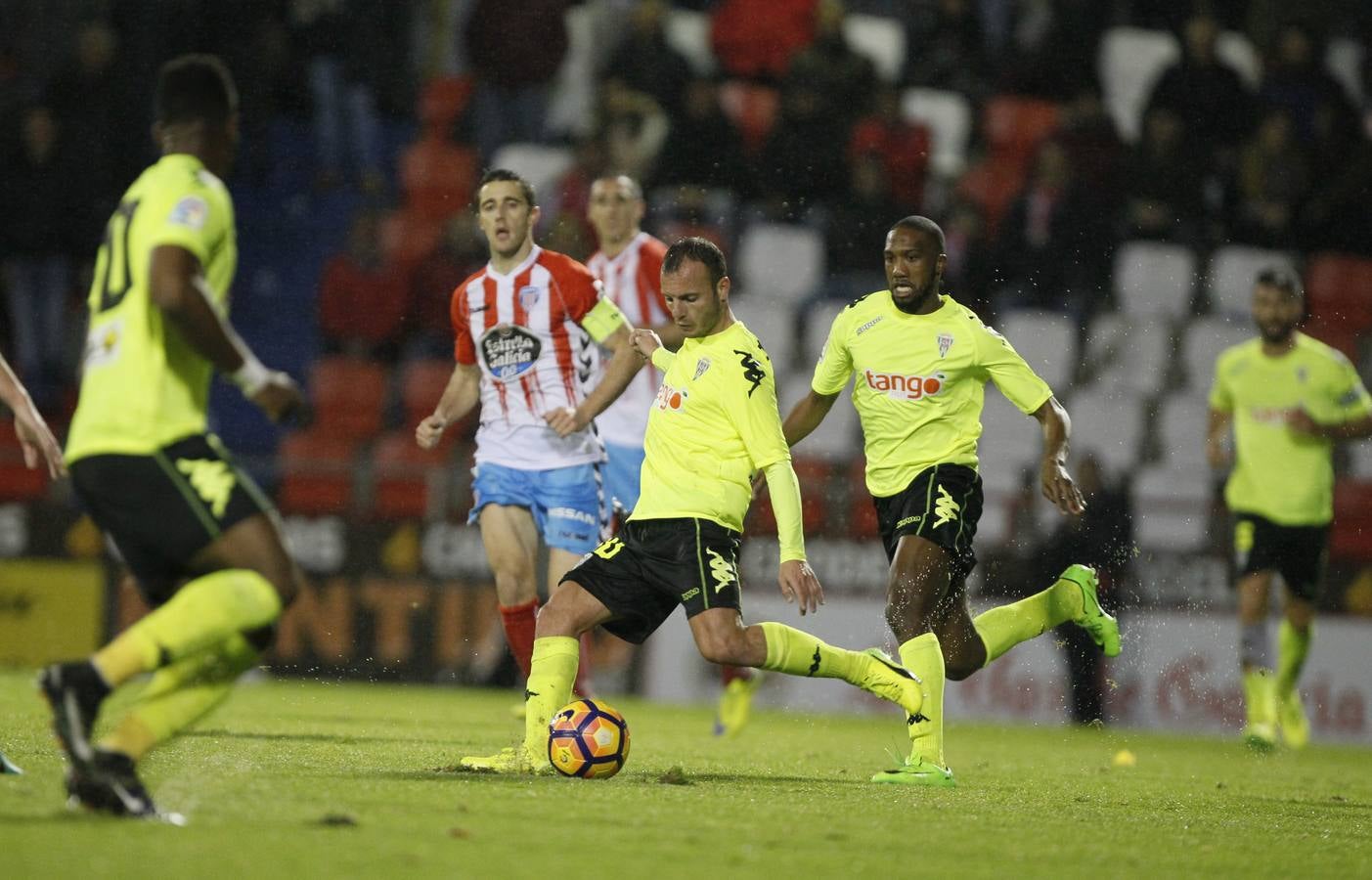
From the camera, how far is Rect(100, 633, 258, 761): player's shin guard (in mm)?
A: 5020

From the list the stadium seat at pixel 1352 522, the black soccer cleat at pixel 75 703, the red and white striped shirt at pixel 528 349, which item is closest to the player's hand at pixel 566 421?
the red and white striped shirt at pixel 528 349

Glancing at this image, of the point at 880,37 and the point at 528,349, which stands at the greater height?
the point at 880,37

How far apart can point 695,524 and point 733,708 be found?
3441mm

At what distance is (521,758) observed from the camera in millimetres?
6969

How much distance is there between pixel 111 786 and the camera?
4910 millimetres

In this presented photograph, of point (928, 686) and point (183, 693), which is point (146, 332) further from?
point (928, 686)

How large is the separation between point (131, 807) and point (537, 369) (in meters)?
4.00

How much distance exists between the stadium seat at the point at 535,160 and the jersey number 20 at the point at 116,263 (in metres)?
10.5

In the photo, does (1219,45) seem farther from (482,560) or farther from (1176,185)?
(482,560)

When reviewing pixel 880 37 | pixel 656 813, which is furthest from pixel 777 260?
pixel 656 813

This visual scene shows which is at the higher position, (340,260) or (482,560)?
(340,260)

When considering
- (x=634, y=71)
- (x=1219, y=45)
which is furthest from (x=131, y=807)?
(x=1219, y=45)

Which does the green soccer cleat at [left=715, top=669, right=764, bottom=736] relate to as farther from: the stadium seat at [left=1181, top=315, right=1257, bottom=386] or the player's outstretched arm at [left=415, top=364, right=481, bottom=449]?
the stadium seat at [left=1181, top=315, right=1257, bottom=386]

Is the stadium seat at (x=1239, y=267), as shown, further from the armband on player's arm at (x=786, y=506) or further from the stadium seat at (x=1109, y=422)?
the armband on player's arm at (x=786, y=506)
